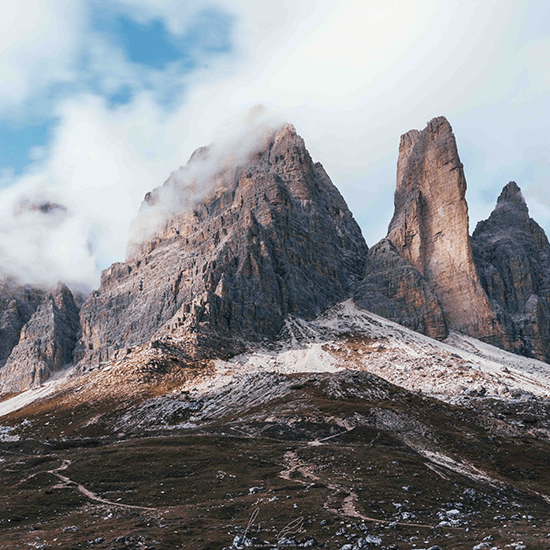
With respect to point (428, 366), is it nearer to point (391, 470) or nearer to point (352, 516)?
point (391, 470)

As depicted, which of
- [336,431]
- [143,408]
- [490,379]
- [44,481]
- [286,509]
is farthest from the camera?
[490,379]

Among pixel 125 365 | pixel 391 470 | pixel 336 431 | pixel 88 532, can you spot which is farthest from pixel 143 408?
pixel 88 532

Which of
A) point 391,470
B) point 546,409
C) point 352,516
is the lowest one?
point 546,409

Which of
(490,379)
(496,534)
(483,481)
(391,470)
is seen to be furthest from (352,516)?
(490,379)

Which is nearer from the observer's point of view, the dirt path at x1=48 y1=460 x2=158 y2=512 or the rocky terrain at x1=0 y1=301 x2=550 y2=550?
the rocky terrain at x1=0 y1=301 x2=550 y2=550

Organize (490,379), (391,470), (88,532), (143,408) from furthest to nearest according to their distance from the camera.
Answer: (490,379)
(143,408)
(391,470)
(88,532)

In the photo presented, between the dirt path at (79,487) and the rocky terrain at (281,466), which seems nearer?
the rocky terrain at (281,466)

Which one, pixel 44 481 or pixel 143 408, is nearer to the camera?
pixel 44 481

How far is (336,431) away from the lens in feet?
306

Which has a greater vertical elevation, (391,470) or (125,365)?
(125,365)

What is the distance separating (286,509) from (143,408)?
106252 mm

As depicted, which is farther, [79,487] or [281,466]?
[281,466]

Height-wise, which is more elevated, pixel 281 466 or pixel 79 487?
pixel 79 487

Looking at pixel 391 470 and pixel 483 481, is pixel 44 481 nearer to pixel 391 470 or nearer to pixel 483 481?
pixel 391 470
